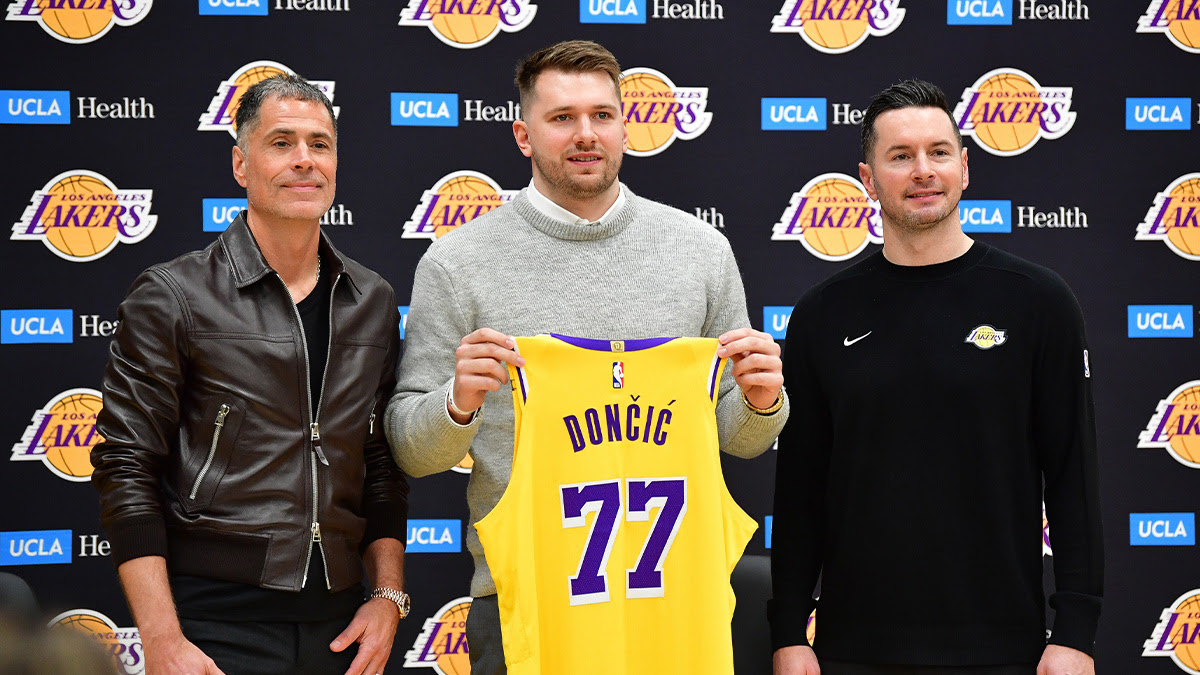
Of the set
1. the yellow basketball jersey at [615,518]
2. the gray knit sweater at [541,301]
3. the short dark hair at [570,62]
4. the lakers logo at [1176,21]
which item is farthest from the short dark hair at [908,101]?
the lakers logo at [1176,21]

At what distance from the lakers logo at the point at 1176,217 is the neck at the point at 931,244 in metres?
1.82

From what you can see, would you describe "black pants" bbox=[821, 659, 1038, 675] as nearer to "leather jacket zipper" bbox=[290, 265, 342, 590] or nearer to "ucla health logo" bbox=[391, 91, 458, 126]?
"leather jacket zipper" bbox=[290, 265, 342, 590]

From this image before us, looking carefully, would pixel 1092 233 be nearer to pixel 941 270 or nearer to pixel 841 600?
pixel 941 270

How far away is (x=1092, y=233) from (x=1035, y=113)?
0.53m

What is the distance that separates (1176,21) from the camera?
12.1 feet

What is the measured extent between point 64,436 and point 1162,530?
4.29 m

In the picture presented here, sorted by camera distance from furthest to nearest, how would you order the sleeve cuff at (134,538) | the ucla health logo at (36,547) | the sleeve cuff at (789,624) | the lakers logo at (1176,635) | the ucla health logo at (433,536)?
the lakers logo at (1176,635) < the ucla health logo at (433,536) < the ucla health logo at (36,547) < the sleeve cuff at (789,624) < the sleeve cuff at (134,538)

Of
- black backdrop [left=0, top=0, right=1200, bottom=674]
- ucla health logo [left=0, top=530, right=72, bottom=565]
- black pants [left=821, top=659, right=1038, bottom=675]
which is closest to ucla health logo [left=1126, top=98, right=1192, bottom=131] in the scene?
black backdrop [left=0, top=0, right=1200, bottom=674]

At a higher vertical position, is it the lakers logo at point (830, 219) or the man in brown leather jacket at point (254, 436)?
the lakers logo at point (830, 219)

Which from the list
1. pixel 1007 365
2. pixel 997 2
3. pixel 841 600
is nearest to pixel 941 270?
pixel 1007 365

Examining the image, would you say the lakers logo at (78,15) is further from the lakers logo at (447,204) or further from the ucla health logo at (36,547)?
the ucla health logo at (36,547)

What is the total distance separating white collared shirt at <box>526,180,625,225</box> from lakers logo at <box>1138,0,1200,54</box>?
267 cm

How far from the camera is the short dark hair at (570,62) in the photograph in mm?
2225

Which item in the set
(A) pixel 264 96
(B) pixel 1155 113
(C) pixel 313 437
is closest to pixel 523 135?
(A) pixel 264 96
